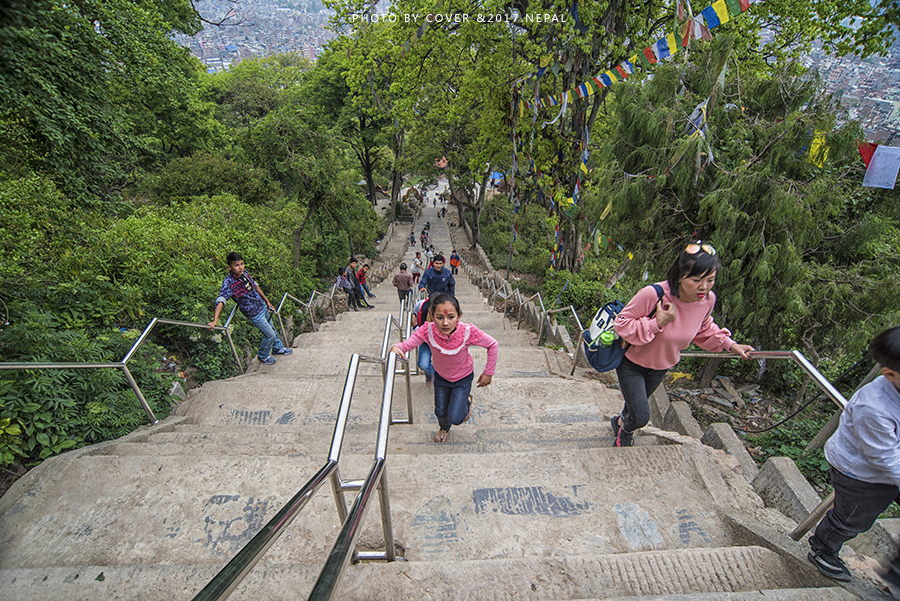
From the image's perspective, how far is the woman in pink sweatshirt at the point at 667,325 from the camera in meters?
2.32

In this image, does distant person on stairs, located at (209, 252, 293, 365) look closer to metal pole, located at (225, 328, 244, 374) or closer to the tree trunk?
metal pole, located at (225, 328, 244, 374)

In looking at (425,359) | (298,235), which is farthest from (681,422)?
(298,235)

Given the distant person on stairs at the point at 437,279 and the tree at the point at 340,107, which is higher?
the tree at the point at 340,107

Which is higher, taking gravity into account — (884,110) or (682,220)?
(884,110)

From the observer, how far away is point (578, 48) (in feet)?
26.6

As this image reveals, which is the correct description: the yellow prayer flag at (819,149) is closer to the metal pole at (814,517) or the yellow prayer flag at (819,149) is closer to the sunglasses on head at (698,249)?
the sunglasses on head at (698,249)

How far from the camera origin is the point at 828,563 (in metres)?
1.82

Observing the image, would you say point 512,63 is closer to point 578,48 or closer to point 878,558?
point 578,48

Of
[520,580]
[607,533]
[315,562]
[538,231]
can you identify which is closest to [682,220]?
[607,533]

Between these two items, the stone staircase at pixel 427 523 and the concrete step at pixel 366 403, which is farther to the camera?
the concrete step at pixel 366 403

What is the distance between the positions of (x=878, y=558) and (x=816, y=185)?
3.17 m

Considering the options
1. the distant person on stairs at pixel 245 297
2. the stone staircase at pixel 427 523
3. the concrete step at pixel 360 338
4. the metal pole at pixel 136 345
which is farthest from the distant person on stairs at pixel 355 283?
the stone staircase at pixel 427 523

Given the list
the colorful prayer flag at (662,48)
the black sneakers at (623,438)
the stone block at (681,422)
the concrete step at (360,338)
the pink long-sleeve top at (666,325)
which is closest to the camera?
the pink long-sleeve top at (666,325)

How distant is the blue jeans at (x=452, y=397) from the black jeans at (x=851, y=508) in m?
2.03
